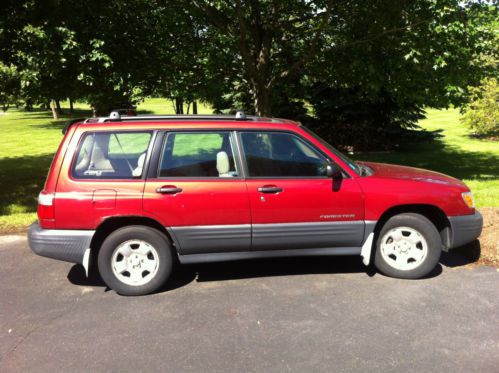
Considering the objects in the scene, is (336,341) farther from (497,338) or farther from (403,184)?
(403,184)

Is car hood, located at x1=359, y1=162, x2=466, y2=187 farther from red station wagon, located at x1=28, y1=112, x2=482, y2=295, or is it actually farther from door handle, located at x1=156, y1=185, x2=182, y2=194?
door handle, located at x1=156, y1=185, x2=182, y2=194

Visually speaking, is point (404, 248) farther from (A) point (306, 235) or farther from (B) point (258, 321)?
(B) point (258, 321)

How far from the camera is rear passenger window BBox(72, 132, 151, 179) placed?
13.9 feet

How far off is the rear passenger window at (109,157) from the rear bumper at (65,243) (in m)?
0.56

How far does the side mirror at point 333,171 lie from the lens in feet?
14.1

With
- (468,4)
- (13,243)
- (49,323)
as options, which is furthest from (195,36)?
(49,323)

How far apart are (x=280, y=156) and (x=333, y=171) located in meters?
0.55

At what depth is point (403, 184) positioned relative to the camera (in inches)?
177

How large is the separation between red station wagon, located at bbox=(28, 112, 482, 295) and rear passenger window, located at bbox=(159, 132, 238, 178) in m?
0.01

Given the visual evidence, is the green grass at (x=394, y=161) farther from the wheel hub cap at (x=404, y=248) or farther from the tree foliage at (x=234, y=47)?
the wheel hub cap at (x=404, y=248)

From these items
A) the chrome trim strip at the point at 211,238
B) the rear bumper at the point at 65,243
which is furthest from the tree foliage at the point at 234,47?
the chrome trim strip at the point at 211,238

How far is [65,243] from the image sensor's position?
4152 mm

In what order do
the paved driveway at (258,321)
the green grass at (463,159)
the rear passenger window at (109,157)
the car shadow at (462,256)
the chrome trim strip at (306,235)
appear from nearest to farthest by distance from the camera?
the paved driveway at (258,321)
the rear passenger window at (109,157)
the chrome trim strip at (306,235)
the car shadow at (462,256)
the green grass at (463,159)

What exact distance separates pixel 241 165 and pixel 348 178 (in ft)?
3.62
